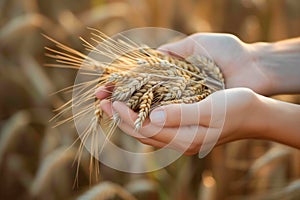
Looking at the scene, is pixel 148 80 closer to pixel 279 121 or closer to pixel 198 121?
pixel 198 121

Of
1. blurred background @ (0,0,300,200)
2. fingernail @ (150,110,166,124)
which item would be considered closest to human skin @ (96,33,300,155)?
fingernail @ (150,110,166,124)

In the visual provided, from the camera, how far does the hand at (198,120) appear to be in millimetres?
1299

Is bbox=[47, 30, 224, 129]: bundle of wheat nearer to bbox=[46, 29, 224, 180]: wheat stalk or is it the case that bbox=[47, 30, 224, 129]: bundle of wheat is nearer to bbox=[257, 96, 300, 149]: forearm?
bbox=[46, 29, 224, 180]: wheat stalk

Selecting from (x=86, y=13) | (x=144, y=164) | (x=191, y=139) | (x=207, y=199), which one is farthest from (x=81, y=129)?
(x=86, y=13)

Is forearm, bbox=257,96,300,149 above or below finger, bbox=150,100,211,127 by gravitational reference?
below

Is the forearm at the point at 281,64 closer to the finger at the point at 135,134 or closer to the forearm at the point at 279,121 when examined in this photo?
the forearm at the point at 279,121

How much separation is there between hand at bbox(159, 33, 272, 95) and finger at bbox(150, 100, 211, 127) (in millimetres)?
300

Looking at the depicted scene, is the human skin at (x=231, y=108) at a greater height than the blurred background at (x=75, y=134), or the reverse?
the human skin at (x=231, y=108)

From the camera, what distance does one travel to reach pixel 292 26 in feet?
6.97

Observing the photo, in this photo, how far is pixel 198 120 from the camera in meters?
1.32

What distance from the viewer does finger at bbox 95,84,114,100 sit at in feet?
4.46

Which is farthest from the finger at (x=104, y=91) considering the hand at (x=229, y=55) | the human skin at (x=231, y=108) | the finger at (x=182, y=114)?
the hand at (x=229, y=55)

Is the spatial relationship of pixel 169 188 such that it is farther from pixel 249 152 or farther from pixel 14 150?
pixel 14 150

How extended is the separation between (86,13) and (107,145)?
0.60 meters
